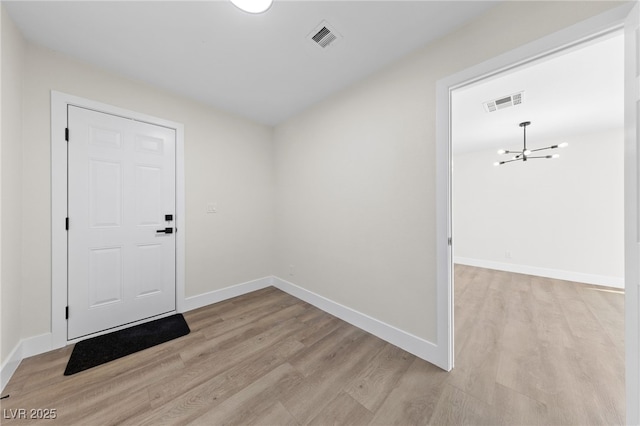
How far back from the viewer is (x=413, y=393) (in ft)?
4.88

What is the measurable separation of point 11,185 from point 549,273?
24.0 feet

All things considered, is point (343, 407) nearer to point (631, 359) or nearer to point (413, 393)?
point (413, 393)

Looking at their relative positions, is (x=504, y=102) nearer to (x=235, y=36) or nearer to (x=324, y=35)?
(x=324, y=35)

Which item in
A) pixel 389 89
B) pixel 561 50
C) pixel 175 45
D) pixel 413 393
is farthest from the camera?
pixel 389 89

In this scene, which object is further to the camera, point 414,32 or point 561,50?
point 414,32

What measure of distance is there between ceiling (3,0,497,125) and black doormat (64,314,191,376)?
2674 millimetres

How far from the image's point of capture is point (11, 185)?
5.27 ft

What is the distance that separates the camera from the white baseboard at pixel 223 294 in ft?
8.96

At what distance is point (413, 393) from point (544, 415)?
743 mm

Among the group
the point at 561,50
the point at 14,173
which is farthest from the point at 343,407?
the point at 14,173

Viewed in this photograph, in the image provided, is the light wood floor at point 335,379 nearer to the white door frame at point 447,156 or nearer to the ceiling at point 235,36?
the white door frame at point 447,156

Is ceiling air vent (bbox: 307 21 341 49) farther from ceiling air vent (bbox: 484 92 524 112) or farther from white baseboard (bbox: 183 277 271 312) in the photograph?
white baseboard (bbox: 183 277 271 312)

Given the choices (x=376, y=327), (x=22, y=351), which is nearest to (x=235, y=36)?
(x=376, y=327)

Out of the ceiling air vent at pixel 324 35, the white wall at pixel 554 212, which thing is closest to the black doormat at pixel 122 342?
the ceiling air vent at pixel 324 35
